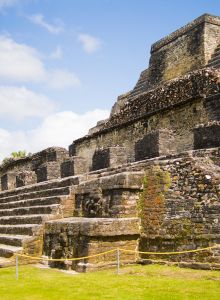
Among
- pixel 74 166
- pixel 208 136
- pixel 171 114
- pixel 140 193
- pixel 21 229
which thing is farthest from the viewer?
pixel 74 166

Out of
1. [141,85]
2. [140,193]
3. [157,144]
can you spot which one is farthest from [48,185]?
[141,85]

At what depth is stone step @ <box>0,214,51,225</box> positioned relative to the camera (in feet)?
33.1

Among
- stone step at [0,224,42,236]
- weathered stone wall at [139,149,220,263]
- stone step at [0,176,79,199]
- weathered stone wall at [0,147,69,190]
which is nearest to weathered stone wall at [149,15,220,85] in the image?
weathered stone wall at [0,147,69,190]

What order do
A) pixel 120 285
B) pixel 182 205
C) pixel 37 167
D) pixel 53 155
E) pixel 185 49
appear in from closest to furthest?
pixel 120 285
pixel 182 205
pixel 53 155
pixel 185 49
pixel 37 167

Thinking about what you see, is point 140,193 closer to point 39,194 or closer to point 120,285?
point 120,285

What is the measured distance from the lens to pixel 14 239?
32.1ft

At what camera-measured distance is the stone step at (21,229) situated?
9695mm

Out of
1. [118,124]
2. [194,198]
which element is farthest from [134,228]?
[118,124]

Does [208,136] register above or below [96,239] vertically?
above

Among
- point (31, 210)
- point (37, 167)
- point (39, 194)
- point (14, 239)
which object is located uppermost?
point (37, 167)

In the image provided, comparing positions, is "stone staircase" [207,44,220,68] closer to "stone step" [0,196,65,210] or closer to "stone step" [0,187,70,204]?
"stone step" [0,187,70,204]

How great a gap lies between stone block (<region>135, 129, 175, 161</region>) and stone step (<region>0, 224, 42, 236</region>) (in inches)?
133

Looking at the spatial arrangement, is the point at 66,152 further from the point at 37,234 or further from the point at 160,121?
the point at 37,234

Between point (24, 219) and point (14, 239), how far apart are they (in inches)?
41.2
